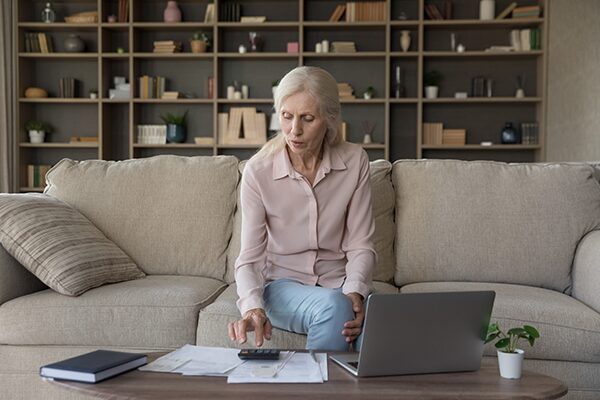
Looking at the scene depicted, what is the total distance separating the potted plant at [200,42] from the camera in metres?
5.90

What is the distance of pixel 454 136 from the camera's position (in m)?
5.84

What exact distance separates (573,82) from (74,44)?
3.90 meters

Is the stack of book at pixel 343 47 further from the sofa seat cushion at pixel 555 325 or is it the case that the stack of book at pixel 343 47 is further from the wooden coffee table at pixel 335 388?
the wooden coffee table at pixel 335 388

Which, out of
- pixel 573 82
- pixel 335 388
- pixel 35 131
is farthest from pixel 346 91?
pixel 335 388

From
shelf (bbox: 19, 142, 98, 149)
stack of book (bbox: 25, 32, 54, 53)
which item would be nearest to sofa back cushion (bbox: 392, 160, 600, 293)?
shelf (bbox: 19, 142, 98, 149)

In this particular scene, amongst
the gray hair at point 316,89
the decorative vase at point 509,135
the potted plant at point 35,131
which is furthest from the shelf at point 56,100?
the gray hair at point 316,89

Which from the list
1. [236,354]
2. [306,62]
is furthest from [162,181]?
[306,62]

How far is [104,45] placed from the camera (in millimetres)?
5992

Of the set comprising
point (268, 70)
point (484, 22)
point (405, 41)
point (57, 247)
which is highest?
point (484, 22)

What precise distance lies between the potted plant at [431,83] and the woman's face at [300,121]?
154 inches

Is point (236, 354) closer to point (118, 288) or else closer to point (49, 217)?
point (118, 288)

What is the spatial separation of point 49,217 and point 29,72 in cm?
415

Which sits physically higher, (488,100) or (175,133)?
(488,100)

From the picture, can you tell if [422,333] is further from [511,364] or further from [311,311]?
[311,311]
